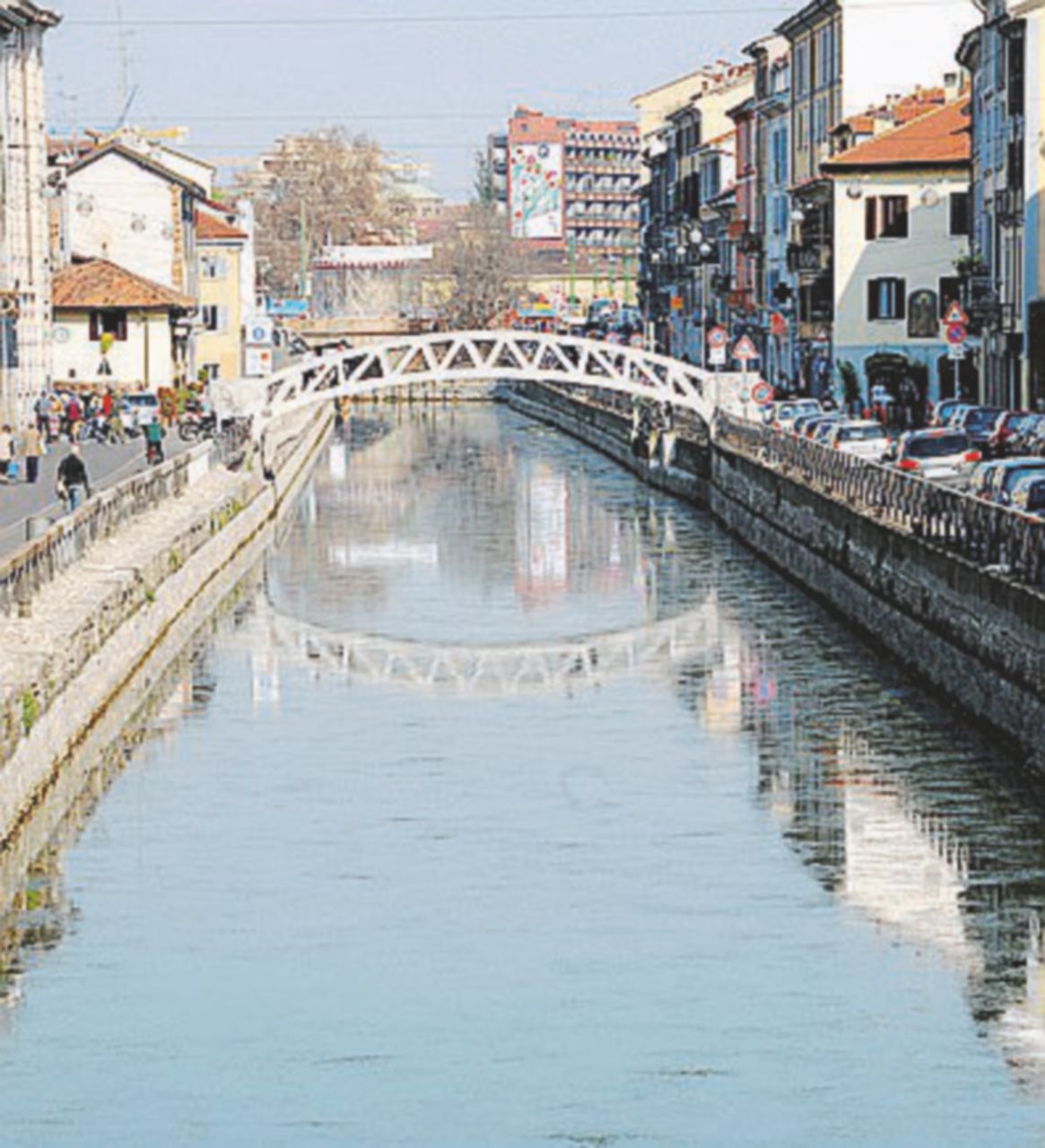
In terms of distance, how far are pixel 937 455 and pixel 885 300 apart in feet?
132

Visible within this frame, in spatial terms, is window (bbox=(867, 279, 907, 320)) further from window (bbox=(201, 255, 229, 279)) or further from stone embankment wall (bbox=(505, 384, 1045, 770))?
window (bbox=(201, 255, 229, 279))

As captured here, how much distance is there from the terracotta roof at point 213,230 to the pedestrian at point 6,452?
47.7m

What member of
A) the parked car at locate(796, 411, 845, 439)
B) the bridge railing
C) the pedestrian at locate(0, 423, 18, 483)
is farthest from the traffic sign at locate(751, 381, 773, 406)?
the pedestrian at locate(0, 423, 18, 483)

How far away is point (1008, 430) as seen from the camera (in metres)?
Result: 58.8

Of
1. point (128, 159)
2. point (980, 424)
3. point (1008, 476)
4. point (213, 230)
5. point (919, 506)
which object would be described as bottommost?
point (919, 506)

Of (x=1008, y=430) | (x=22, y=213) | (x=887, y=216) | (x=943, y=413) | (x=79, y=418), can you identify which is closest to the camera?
(x=1008, y=430)

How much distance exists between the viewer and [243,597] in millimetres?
56438

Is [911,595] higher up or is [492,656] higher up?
[911,595]

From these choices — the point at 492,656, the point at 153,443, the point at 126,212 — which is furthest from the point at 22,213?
the point at 492,656

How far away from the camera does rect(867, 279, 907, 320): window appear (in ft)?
314

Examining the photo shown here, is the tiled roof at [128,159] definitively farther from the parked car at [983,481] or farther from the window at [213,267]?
the parked car at [983,481]

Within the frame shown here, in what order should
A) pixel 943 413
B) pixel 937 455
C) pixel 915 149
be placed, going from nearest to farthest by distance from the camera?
pixel 937 455, pixel 943 413, pixel 915 149

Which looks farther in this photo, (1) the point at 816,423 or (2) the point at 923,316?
(2) the point at 923,316

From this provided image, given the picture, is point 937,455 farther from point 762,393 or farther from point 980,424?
point 762,393
